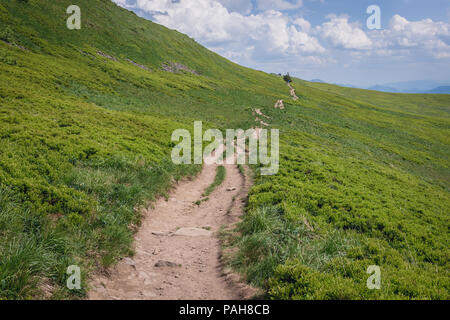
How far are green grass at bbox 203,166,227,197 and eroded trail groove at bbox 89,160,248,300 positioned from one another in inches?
17.2

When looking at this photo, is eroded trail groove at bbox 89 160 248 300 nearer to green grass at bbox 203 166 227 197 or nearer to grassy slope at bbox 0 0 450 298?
green grass at bbox 203 166 227 197

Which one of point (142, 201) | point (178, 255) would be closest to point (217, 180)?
point (142, 201)

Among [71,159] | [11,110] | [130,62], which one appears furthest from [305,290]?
[130,62]

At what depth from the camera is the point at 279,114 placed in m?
48.8

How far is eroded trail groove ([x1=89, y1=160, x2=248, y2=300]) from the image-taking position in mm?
6996

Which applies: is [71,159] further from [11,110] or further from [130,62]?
[130,62]

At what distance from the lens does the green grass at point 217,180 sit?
1605 centimetres

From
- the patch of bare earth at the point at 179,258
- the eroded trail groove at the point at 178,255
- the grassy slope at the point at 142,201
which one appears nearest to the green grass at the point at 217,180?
the eroded trail groove at the point at 178,255

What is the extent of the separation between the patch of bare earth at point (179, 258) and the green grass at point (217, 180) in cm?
68

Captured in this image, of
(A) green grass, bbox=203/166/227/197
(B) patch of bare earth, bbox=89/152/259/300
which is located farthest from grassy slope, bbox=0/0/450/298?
(A) green grass, bbox=203/166/227/197

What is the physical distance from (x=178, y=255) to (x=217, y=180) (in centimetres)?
909

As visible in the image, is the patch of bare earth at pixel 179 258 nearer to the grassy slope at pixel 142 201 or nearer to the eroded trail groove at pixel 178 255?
the eroded trail groove at pixel 178 255

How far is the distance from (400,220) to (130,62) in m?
63.9

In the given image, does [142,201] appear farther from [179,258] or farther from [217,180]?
[217,180]
